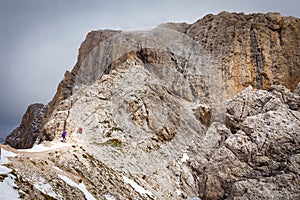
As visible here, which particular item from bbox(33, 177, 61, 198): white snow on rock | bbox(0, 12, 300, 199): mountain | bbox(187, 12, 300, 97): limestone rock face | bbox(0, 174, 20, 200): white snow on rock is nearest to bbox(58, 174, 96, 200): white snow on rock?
bbox(0, 12, 300, 199): mountain

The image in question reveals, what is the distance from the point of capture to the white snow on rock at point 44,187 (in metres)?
20.5

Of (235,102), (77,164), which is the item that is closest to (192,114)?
(235,102)

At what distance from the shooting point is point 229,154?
41.9 metres

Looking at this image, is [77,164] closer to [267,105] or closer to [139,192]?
[139,192]

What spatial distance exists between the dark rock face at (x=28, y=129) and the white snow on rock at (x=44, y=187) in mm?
63409

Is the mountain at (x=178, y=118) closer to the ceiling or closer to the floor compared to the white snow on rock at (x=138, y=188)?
closer to the ceiling

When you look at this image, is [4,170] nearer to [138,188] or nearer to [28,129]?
[138,188]

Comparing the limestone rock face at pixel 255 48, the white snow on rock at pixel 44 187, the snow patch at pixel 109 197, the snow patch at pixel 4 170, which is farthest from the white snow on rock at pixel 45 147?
the limestone rock face at pixel 255 48

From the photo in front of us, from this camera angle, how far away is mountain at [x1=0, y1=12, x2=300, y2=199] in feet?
100

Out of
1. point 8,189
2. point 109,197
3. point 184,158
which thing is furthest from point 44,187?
point 184,158

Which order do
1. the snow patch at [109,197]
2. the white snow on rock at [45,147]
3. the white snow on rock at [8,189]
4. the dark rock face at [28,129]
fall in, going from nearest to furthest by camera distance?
the white snow on rock at [8,189] < the snow patch at [109,197] < the white snow on rock at [45,147] < the dark rock face at [28,129]

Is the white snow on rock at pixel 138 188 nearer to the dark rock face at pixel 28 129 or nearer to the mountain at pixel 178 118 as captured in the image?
the mountain at pixel 178 118

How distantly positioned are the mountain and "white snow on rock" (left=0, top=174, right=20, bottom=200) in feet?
1.12

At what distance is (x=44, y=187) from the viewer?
2108 centimetres
